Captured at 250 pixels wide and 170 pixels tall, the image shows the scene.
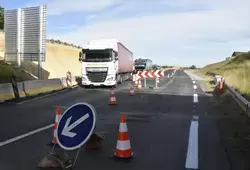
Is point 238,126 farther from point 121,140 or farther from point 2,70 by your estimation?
point 2,70

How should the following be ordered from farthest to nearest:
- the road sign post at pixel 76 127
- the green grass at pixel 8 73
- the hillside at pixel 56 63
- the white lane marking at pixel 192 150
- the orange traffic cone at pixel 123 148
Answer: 1. the hillside at pixel 56 63
2. the green grass at pixel 8 73
3. the orange traffic cone at pixel 123 148
4. the white lane marking at pixel 192 150
5. the road sign post at pixel 76 127

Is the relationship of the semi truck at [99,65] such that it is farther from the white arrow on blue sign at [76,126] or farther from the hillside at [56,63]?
the white arrow on blue sign at [76,126]

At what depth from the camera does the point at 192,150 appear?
24.0 ft

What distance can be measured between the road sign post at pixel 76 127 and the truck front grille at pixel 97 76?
20.2 m

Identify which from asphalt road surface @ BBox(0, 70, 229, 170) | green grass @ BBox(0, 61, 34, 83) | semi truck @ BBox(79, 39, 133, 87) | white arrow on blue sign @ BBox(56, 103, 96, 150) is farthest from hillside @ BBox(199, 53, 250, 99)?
green grass @ BBox(0, 61, 34, 83)

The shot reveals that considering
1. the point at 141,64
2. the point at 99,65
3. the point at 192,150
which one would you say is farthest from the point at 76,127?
the point at 141,64

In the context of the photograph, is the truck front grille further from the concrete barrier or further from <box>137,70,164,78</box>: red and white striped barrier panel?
→ <box>137,70,164,78</box>: red and white striped barrier panel

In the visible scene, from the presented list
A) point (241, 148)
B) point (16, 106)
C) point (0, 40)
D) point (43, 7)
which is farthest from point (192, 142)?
point (0, 40)

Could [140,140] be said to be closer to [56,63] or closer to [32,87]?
[32,87]

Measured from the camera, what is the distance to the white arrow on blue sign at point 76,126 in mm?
5691

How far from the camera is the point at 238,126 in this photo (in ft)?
33.1

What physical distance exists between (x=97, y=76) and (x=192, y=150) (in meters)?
19.2

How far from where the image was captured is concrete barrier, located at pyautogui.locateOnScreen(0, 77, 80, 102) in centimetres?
1827

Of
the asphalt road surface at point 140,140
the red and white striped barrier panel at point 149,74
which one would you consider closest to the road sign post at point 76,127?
the asphalt road surface at point 140,140
